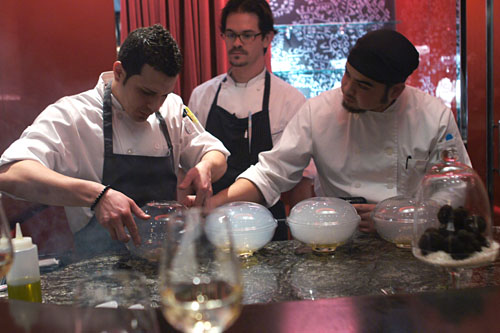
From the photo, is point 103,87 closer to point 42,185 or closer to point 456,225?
point 42,185

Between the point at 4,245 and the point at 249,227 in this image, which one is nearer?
the point at 4,245

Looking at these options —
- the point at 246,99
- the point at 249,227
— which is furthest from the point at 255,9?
the point at 249,227

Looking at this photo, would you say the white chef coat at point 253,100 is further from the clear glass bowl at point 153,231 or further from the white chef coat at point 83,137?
the clear glass bowl at point 153,231

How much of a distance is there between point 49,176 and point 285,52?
2719 millimetres

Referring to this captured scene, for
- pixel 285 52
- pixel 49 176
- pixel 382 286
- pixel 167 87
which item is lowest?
pixel 382 286

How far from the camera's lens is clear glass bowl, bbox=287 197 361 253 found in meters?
1.39

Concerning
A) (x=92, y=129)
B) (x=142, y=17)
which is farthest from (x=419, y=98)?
(x=142, y=17)

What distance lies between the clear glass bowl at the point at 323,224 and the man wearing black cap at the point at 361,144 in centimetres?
58

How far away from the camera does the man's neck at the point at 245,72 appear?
9.85 feet

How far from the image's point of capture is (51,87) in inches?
109

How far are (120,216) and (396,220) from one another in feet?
2.53

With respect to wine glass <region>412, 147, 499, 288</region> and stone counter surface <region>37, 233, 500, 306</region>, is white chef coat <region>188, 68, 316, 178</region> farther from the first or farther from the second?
wine glass <region>412, 147, 499, 288</region>

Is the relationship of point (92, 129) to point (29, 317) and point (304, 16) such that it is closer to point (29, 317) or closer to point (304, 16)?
point (29, 317)

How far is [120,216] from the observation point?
139 centimetres
